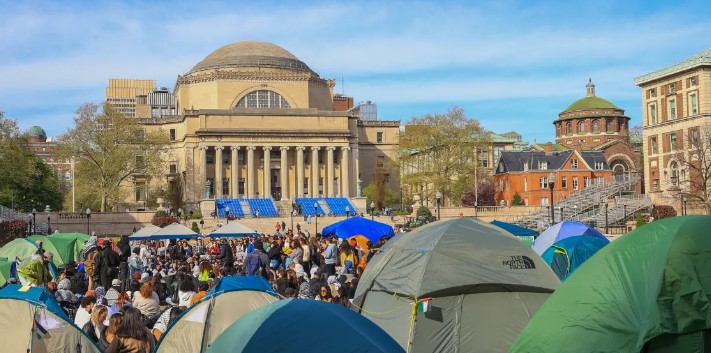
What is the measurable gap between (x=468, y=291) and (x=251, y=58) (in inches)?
3866

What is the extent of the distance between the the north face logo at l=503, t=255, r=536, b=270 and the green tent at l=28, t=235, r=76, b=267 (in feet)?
64.3

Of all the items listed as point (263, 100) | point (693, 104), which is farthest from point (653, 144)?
point (263, 100)

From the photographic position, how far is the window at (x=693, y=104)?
74.9 m

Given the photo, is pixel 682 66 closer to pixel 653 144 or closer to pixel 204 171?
pixel 653 144

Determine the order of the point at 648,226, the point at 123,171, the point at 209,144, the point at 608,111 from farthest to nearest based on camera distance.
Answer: the point at 608,111
the point at 209,144
the point at 123,171
the point at 648,226

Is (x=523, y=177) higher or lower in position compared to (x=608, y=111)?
lower

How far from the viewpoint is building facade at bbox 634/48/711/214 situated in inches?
2884

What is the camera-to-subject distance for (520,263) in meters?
14.4

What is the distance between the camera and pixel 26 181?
72312mm

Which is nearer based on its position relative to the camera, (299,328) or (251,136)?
(299,328)

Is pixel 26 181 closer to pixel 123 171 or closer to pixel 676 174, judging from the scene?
pixel 123 171

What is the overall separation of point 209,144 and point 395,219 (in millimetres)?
28944

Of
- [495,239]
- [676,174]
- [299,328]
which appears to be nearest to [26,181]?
[676,174]

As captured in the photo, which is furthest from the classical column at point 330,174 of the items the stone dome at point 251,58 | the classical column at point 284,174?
the stone dome at point 251,58
